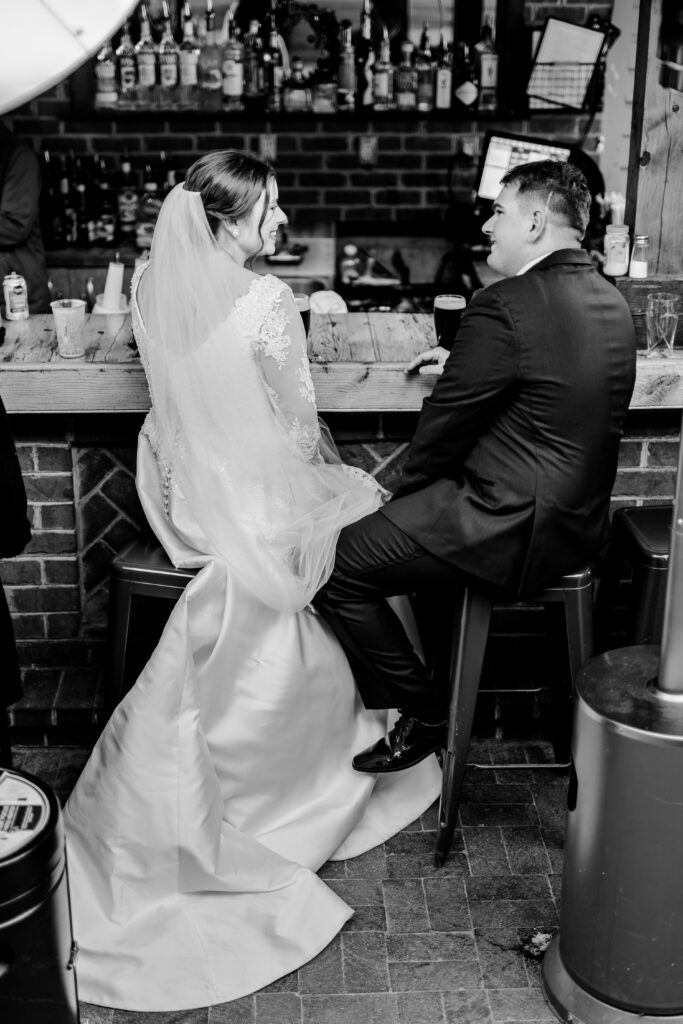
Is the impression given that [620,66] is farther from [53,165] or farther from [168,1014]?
[168,1014]

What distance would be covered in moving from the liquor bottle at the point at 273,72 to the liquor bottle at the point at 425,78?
0.67 m

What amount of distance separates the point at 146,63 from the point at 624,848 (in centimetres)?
467

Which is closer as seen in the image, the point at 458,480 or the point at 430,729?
the point at 458,480

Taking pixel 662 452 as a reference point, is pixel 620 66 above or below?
above

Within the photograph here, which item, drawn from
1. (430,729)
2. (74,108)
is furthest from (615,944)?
(74,108)

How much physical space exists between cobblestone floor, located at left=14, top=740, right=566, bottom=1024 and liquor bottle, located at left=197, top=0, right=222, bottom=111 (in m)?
3.74

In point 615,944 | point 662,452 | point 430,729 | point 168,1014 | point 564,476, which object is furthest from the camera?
point 662,452

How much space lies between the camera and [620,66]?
228 inches

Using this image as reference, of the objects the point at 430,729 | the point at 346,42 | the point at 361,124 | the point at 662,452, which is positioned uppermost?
the point at 346,42

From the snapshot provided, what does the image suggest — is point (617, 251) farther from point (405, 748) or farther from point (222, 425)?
point (405, 748)

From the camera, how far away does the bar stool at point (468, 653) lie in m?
2.67

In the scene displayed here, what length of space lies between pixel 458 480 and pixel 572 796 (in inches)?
30.3

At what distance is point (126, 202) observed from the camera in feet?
19.2

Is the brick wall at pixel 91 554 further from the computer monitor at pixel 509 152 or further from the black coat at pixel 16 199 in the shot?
the black coat at pixel 16 199
